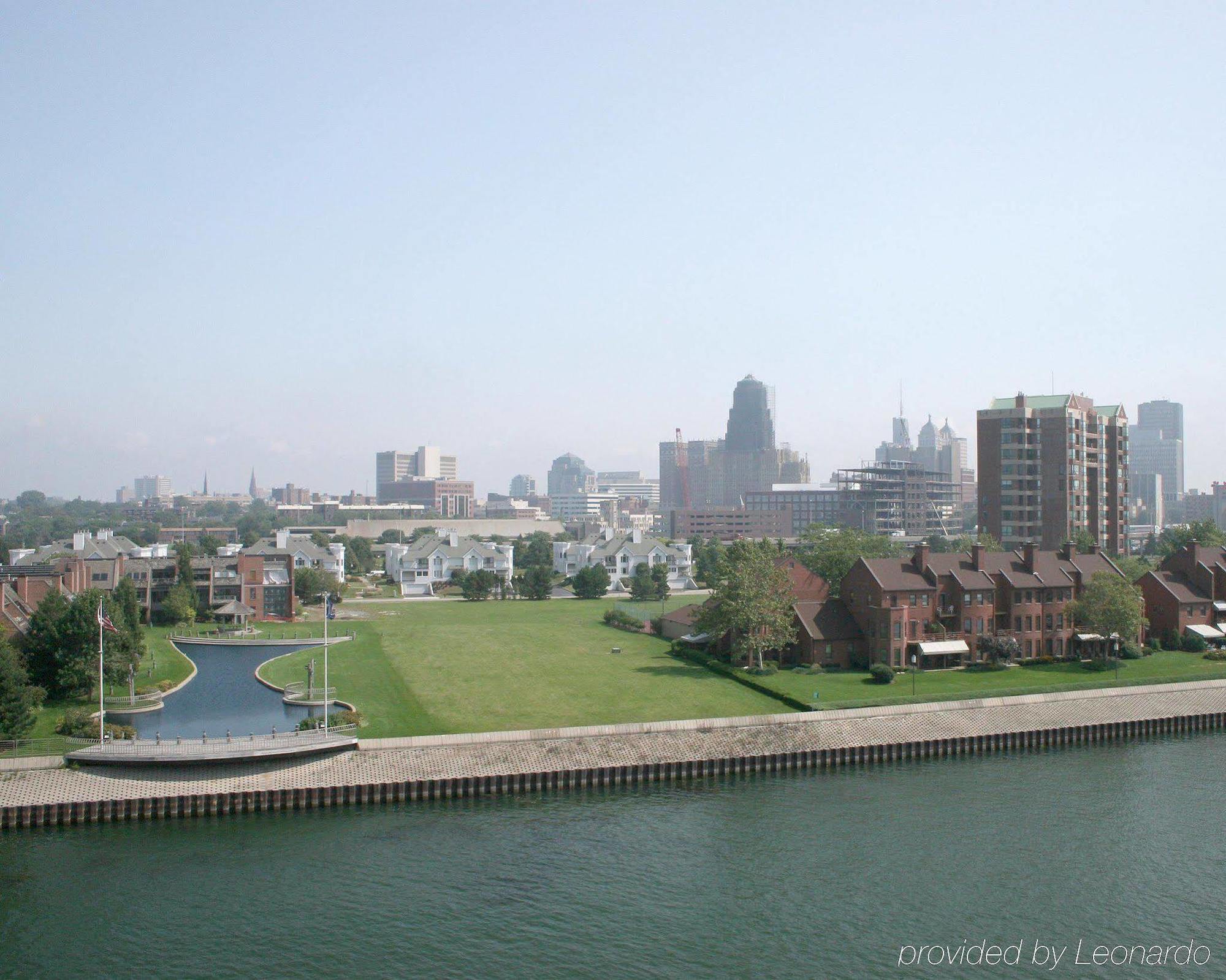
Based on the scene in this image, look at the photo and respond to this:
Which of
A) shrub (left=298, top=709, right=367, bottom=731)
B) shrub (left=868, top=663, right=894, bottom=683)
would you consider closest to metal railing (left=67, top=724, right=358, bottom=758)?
shrub (left=298, top=709, right=367, bottom=731)

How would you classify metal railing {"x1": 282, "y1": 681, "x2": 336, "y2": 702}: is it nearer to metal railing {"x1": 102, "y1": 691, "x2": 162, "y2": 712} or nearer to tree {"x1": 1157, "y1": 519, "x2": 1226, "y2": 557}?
metal railing {"x1": 102, "y1": 691, "x2": 162, "y2": 712}

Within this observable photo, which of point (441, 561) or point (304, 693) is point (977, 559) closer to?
point (304, 693)

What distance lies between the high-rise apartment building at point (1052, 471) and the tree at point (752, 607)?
241 feet

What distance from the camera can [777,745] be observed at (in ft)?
184

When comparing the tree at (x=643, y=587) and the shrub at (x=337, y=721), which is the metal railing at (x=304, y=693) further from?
the tree at (x=643, y=587)

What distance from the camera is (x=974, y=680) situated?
6969 centimetres

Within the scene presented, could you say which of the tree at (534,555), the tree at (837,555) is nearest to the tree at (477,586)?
the tree at (534,555)

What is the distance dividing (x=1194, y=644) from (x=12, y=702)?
7950 centimetres

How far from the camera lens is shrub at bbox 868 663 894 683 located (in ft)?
225

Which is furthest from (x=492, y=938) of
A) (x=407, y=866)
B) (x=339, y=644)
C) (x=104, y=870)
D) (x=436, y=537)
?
(x=436, y=537)

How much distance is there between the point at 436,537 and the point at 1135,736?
108 m

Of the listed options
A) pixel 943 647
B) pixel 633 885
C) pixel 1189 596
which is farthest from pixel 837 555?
pixel 633 885

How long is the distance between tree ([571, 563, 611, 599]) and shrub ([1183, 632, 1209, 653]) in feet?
220

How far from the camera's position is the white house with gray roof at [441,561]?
462 ft
